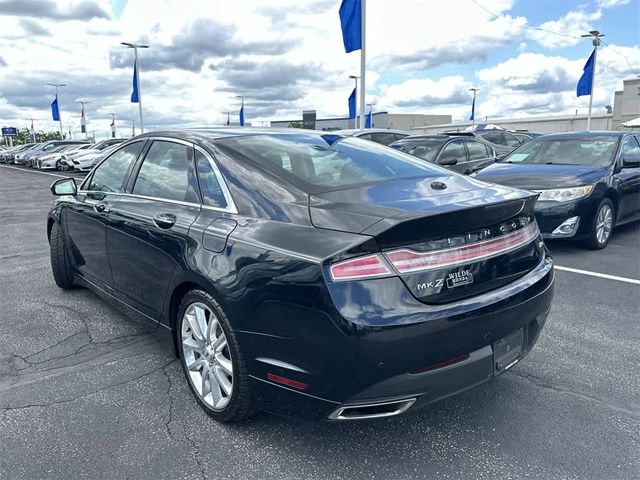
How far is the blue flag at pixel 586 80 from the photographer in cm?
2755

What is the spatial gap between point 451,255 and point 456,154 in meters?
8.79

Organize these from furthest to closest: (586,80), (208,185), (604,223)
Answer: (586,80), (604,223), (208,185)

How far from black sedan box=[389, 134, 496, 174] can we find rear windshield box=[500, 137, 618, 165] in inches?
77.9

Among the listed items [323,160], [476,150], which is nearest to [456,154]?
[476,150]

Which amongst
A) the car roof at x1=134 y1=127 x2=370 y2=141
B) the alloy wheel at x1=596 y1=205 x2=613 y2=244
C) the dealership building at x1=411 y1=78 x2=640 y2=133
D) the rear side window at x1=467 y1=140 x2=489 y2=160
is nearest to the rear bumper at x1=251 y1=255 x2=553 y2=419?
the car roof at x1=134 y1=127 x2=370 y2=141

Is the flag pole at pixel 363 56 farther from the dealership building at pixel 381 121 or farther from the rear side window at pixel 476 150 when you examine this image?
the dealership building at pixel 381 121

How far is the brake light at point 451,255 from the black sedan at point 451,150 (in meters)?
7.64

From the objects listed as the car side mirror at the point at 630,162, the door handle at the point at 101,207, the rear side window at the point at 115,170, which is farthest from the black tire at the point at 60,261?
the car side mirror at the point at 630,162

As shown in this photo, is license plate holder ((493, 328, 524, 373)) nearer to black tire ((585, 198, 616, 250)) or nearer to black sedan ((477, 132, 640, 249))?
black sedan ((477, 132, 640, 249))

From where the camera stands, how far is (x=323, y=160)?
3.15 metres

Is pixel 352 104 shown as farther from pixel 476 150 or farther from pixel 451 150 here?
pixel 451 150

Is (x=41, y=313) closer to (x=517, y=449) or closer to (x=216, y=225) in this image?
(x=216, y=225)

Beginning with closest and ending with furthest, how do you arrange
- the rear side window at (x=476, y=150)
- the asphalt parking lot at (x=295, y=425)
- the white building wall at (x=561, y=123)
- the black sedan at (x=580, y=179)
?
the asphalt parking lot at (x=295, y=425)
the black sedan at (x=580, y=179)
the rear side window at (x=476, y=150)
the white building wall at (x=561, y=123)

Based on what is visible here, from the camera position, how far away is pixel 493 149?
1196 centimetres
